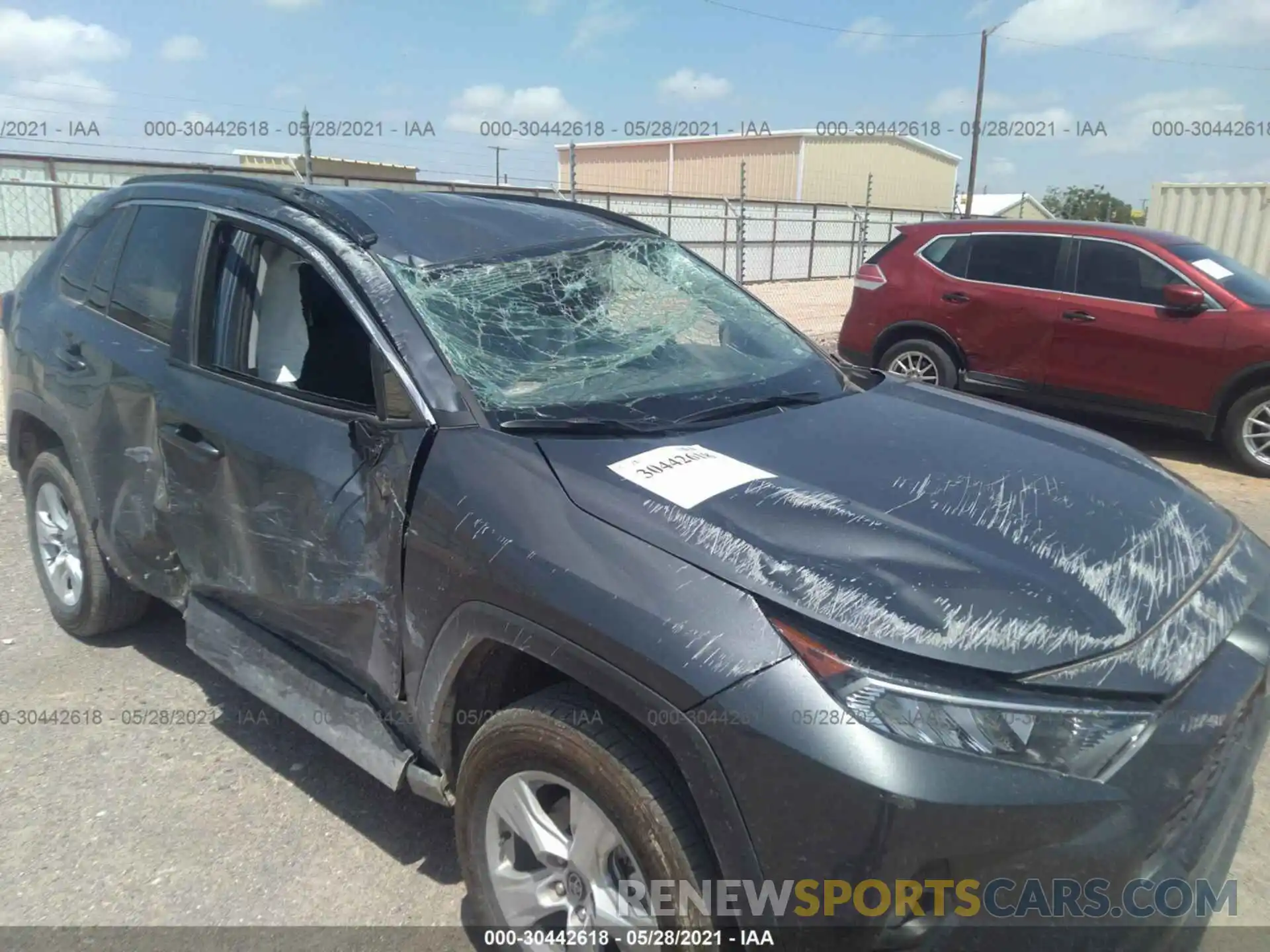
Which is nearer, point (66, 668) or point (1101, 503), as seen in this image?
point (1101, 503)

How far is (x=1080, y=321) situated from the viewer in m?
7.13

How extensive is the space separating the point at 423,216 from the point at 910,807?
2.23m

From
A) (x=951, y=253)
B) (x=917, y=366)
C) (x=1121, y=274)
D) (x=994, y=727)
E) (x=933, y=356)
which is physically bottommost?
(x=917, y=366)

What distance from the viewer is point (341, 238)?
2619 mm

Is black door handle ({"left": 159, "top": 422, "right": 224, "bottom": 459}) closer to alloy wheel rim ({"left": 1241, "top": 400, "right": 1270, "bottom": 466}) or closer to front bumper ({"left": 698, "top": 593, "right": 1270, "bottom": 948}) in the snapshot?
front bumper ({"left": 698, "top": 593, "right": 1270, "bottom": 948})

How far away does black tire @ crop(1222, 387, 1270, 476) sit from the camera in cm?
661

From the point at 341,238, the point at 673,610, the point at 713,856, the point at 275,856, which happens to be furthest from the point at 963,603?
the point at 275,856

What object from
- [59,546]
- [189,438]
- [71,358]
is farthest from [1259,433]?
[59,546]

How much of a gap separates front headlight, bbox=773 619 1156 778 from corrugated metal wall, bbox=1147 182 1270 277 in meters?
13.9

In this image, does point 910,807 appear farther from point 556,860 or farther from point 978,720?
point 556,860

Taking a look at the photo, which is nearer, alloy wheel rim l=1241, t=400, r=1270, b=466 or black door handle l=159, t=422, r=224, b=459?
black door handle l=159, t=422, r=224, b=459

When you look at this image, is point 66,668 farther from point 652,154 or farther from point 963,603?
point 652,154

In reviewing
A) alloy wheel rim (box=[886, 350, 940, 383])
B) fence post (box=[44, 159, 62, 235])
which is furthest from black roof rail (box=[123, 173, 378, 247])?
fence post (box=[44, 159, 62, 235])

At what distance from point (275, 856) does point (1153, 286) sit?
7040 mm
